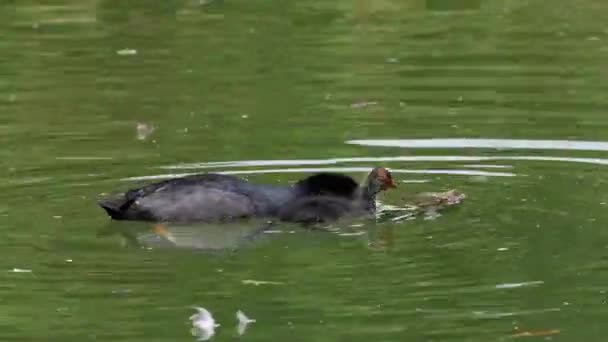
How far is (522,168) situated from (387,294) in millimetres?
3338

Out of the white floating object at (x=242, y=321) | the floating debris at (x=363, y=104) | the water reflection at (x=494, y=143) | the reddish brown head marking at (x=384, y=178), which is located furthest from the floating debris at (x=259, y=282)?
the floating debris at (x=363, y=104)

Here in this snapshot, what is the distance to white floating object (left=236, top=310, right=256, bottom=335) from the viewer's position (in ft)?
28.5

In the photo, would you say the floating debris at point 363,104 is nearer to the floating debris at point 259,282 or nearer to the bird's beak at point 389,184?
the bird's beak at point 389,184

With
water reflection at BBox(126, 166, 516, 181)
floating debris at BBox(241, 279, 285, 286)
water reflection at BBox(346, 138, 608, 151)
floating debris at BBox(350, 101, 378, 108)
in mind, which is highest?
floating debris at BBox(350, 101, 378, 108)

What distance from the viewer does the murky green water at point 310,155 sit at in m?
9.08

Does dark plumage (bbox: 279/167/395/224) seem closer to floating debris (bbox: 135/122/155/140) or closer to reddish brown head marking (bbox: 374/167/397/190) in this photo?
reddish brown head marking (bbox: 374/167/397/190)

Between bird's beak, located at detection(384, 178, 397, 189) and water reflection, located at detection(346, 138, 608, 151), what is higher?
bird's beak, located at detection(384, 178, 397, 189)

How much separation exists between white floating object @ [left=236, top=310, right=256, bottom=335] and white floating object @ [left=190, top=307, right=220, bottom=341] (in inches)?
4.6

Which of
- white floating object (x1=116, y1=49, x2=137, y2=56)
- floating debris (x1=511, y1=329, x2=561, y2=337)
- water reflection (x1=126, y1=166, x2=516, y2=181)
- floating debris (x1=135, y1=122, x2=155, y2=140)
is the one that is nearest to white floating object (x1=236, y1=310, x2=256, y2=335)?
floating debris (x1=511, y1=329, x2=561, y2=337)

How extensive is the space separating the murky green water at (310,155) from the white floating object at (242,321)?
56 millimetres

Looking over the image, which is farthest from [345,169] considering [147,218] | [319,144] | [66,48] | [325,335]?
[66,48]

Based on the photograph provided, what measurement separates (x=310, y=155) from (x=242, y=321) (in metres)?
4.34

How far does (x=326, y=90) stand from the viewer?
15.4m

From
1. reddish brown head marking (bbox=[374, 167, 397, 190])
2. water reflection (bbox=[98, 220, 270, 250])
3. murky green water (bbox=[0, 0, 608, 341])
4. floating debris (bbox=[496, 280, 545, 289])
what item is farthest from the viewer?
reddish brown head marking (bbox=[374, 167, 397, 190])
